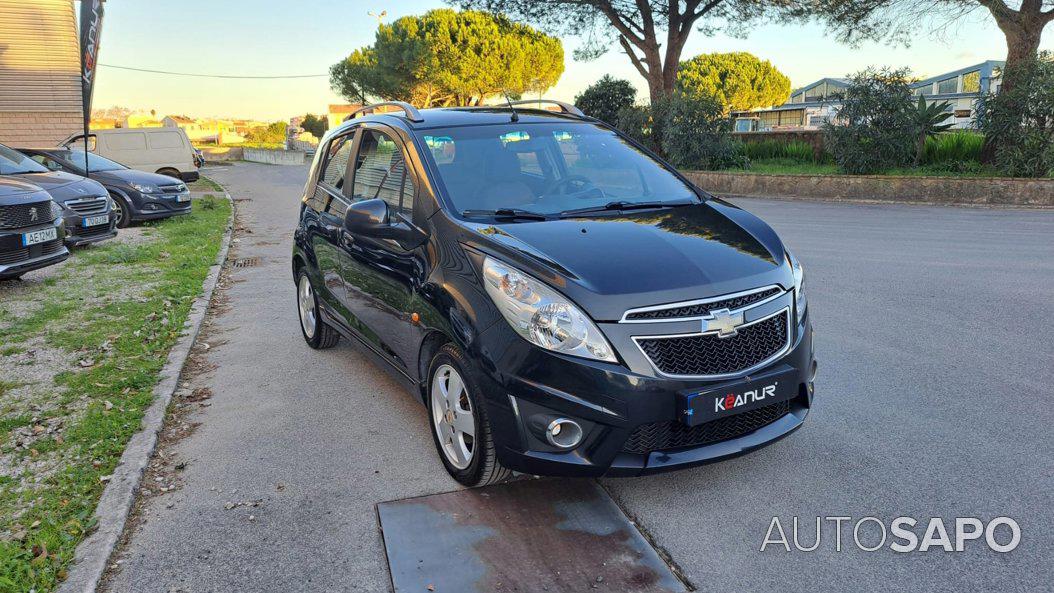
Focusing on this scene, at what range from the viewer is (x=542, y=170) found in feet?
14.4

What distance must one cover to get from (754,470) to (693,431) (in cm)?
69

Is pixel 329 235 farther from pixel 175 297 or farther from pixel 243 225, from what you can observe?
pixel 243 225

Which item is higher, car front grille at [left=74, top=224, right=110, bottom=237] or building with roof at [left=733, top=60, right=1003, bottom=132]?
building with roof at [left=733, top=60, right=1003, bottom=132]

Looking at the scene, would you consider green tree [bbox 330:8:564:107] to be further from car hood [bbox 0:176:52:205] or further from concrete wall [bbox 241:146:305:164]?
car hood [bbox 0:176:52:205]

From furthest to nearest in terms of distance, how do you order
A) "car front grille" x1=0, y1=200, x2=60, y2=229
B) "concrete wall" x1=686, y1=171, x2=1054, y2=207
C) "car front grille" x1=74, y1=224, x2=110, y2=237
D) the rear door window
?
"concrete wall" x1=686, y1=171, x2=1054, y2=207 → "car front grille" x1=74, y1=224, x2=110, y2=237 → "car front grille" x1=0, y1=200, x2=60, y2=229 → the rear door window

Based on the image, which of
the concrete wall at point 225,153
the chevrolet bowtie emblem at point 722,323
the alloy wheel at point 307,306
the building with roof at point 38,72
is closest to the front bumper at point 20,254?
the alloy wheel at point 307,306

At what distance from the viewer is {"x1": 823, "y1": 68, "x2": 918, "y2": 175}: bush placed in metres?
17.6

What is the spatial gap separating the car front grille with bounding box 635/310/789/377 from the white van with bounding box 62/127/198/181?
944 inches

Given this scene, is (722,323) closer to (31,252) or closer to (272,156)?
(31,252)

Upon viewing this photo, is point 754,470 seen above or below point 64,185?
below

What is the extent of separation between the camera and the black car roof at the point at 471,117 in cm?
455

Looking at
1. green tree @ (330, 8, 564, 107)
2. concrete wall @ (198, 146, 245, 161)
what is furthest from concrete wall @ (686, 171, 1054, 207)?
concrete wall @ (198, 146, 245, 161)

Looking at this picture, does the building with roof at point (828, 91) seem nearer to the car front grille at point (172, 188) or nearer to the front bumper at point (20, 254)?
the car front grille at point (172, 188)

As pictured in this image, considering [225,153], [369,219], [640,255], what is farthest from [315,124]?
[640,255]
